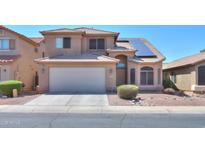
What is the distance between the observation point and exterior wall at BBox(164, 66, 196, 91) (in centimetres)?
2380

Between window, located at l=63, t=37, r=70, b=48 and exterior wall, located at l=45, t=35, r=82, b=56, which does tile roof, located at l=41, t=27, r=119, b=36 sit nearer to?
exterior wall, located at l=45, t=35, r=82, b=56

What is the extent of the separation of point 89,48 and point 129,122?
16.6 metres

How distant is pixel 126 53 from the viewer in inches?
973

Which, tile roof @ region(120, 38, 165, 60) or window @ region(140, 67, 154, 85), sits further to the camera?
tile roof @ region(120, 38, 165, 60)

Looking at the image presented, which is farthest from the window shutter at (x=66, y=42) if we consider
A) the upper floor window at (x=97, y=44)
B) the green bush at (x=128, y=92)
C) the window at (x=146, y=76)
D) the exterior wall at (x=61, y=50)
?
the green bush at (x=128, y=92)

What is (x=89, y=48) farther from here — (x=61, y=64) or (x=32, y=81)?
(x=32, y=81)

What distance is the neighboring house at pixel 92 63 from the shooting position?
22531 millimetres

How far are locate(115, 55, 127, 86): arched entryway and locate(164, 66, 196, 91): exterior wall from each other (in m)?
6.38

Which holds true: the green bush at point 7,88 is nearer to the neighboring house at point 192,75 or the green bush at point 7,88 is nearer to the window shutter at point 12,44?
the window shutter at point 12,44

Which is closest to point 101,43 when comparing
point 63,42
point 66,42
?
point 66,42

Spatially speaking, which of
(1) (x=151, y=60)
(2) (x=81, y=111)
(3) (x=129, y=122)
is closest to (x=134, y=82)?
(1) (x=151, y=60)

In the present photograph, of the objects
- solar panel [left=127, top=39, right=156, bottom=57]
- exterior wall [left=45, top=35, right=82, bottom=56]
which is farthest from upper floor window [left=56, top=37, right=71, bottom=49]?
solar panel [left=127, top=39, right=156, bottom=57]

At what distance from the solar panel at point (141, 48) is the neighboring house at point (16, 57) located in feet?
40.2

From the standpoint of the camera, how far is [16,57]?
80.9 ft
